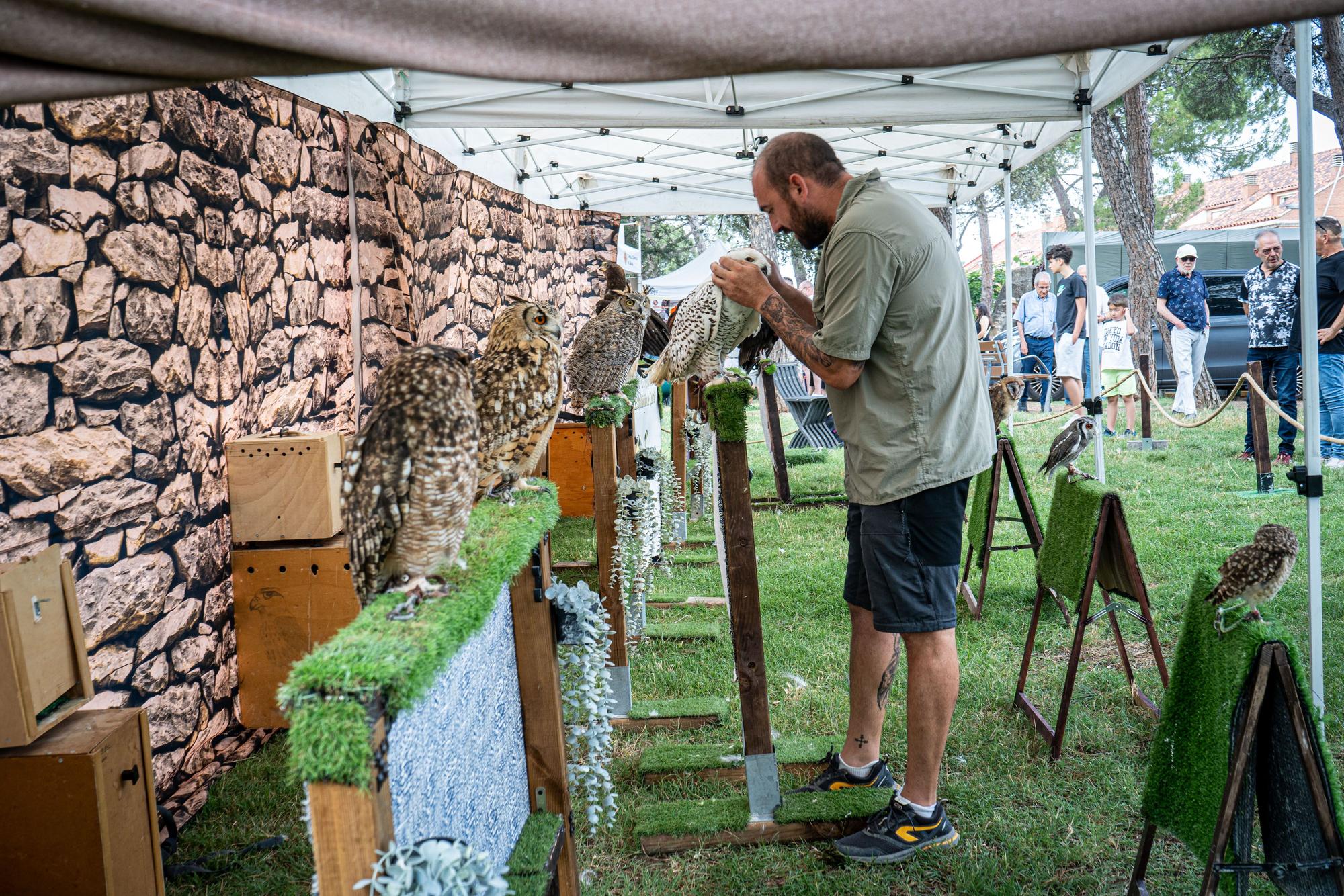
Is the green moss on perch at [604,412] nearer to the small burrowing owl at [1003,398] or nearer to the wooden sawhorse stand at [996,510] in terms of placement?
the wooden sawhorse stand at [996,510]

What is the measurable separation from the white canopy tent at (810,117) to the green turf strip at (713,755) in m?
1.83

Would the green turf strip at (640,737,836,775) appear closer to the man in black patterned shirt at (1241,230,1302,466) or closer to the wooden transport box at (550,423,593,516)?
the wooden transport box at (550,423,593,516)

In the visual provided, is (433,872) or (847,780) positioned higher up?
(433,872)

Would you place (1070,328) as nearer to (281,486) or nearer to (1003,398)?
(1003,398)

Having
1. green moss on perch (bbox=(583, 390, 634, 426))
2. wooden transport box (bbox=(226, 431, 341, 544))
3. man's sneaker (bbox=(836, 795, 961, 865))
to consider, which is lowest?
man's sneaker (bbox=(836, 795, 961, 865))

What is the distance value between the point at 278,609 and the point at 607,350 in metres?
1.90

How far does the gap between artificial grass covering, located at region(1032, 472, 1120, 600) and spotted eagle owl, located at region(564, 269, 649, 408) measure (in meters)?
2.09

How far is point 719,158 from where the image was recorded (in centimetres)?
846


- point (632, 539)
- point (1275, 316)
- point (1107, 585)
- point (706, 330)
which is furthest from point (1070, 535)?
point (1275, 316)

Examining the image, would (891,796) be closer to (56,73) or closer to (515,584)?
(515,584)

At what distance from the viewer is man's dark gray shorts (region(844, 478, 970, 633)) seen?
259 centimetres

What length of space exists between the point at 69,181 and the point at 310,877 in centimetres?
240

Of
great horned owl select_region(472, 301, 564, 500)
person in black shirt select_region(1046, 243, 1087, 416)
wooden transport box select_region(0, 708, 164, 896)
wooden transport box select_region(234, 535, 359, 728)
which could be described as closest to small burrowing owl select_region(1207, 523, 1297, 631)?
great horned owl select_region(472, 301, 564, 500)

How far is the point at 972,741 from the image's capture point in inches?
140
